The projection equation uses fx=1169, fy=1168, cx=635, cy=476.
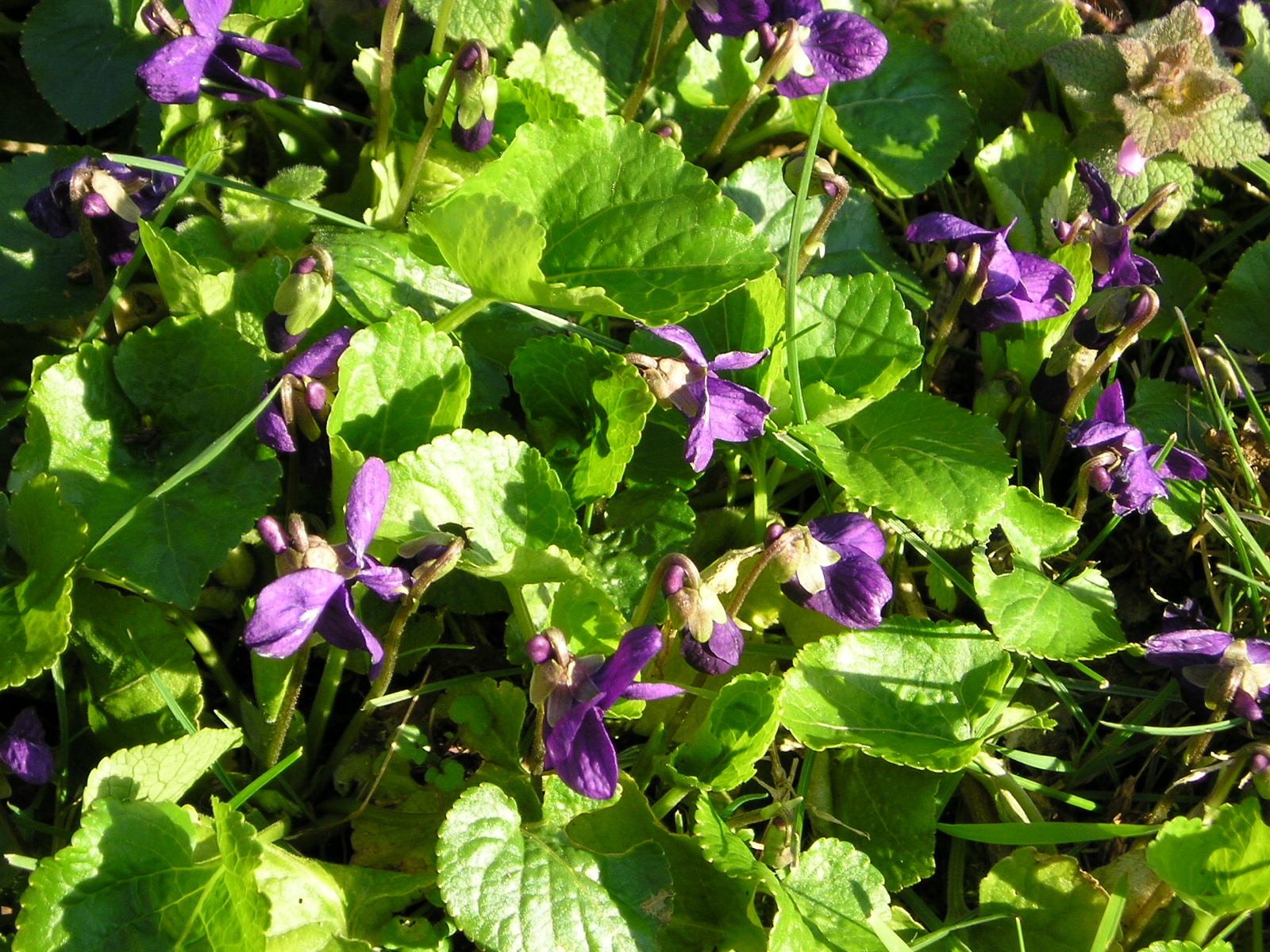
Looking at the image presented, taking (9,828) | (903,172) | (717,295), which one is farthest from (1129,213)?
(9,828)

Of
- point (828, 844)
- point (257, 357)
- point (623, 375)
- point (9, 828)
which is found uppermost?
point (623, 375)

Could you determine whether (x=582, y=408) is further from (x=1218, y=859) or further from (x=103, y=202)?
(x=1218, y=859)

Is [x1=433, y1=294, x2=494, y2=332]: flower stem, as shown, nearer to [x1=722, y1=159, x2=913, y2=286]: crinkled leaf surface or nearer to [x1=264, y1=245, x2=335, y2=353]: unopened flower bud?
[x1=264, y1=245, x2=335, y2=353]: unopened flower bud

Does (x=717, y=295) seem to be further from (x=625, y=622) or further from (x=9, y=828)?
(x=9, y=828)

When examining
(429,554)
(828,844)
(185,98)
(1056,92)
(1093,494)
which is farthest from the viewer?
(1056,92)

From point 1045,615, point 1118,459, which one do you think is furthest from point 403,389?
point 1118,459

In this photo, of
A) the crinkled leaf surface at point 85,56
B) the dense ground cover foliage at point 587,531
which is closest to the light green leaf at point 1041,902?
the dense ground cover foliage at point 587,531
